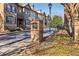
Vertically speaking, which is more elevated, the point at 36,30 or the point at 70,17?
the point at 70,17

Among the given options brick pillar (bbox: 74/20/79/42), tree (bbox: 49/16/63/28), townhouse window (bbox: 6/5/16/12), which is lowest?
brick pillar (bbox: 74/20/79/42)

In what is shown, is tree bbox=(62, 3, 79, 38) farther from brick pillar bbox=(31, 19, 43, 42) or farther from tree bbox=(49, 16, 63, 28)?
brick pillar bbox=(31, 19, 43, 42)

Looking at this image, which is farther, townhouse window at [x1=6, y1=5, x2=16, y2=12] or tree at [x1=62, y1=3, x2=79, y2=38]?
tree at [x1=62, y1=3, x2=79, y2=38]

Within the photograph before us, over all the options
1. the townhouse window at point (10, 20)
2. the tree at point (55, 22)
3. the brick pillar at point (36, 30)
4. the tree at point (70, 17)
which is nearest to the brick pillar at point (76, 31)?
the tree at point (70, 17)

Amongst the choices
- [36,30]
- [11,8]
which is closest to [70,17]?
[36,30]

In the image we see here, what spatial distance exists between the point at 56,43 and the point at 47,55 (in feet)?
0.86

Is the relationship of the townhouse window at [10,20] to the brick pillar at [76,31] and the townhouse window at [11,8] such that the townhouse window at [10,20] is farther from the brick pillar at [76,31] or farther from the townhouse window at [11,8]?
the brick pillar at [76,31]

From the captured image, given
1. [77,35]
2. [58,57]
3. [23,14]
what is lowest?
[58,57]

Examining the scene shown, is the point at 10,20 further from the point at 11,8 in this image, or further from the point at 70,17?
the point at 70,17

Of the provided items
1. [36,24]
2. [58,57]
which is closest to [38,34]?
[36,24]

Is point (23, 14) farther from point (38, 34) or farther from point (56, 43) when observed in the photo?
point (56, 43)

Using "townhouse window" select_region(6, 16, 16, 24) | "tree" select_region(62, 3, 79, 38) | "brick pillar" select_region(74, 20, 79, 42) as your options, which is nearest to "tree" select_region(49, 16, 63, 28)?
"tree" select_region(62, 3, 79, 38)

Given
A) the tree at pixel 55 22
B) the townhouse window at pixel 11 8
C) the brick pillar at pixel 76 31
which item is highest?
the townhouse window at pixel 11 8

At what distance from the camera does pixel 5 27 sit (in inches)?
165
